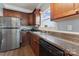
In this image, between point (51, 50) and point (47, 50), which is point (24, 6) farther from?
point (51, 50)

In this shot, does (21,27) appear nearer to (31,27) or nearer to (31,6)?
(31,27)

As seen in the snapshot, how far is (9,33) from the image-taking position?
4.29m

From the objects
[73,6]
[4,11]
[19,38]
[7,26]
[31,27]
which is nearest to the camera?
[73,6]

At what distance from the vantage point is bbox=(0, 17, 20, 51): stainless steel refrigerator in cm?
419

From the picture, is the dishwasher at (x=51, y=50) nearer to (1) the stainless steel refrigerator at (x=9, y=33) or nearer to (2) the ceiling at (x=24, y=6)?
(2) the ceiling at (x=24, y=6)

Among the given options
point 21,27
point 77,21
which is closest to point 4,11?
point 21,27

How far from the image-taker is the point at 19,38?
4.60m

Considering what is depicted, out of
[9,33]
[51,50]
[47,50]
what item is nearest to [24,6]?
[9,33]

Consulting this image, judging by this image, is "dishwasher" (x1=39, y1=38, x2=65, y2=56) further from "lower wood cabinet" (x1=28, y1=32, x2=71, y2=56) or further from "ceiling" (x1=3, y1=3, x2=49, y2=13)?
"ceiling" (x1=3, y1=3, x2=49, y2=13)

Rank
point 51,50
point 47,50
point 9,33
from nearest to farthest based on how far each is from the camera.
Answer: point 51,50, point 47,50, point 9,33

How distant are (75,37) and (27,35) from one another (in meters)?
3.39

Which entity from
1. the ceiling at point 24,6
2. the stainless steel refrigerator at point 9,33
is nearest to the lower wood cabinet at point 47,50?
the ceiling at point 24,6

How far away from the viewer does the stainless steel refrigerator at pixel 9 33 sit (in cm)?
419

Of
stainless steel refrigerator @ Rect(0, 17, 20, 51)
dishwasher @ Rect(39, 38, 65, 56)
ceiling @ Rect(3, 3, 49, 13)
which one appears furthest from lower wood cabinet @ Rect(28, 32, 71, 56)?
stainless steel refrigerator @ Rect(0, 17, 20, 51)
